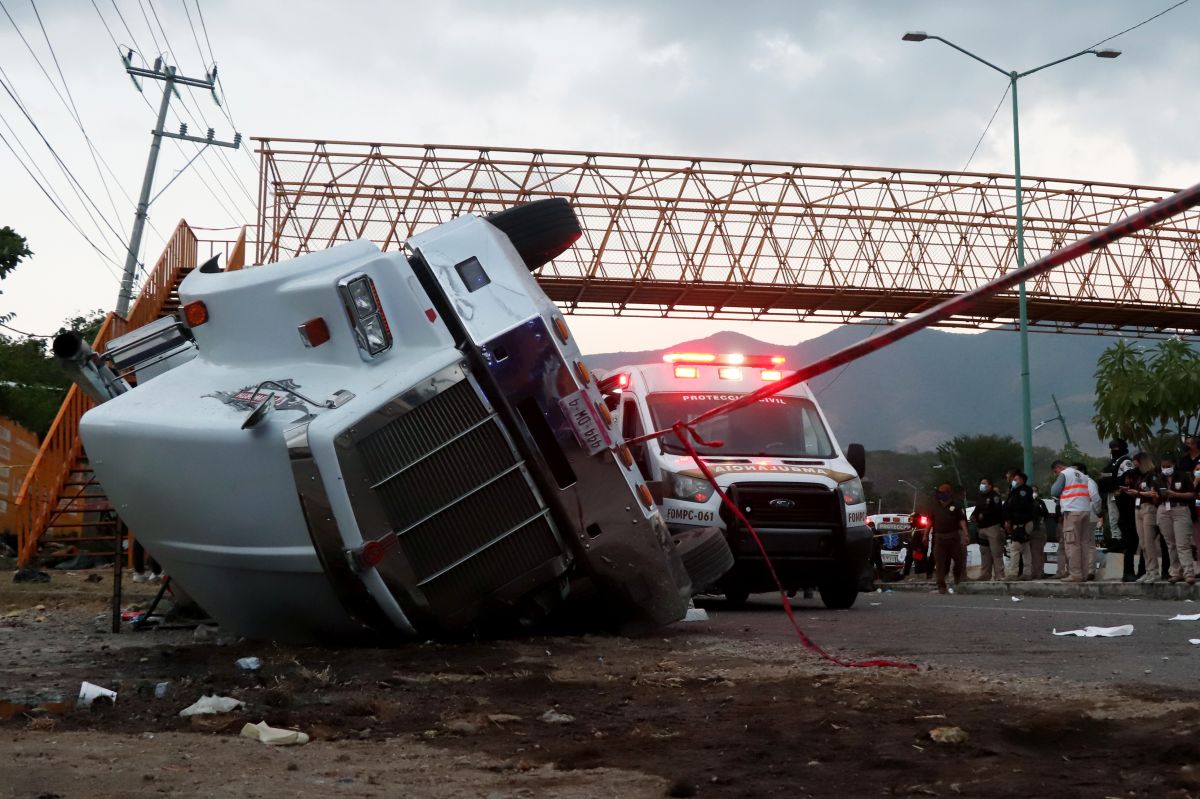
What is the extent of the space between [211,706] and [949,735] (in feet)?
9.76

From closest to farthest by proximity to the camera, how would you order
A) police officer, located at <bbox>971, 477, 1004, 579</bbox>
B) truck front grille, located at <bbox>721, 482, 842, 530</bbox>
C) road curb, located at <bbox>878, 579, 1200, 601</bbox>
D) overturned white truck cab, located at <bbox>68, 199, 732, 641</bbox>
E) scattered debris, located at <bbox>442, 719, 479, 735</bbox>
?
scattered debris, located at <bbox>442, 719, 479, 735</bbox>, overturned white truck cab, located at <bbox>68, 199, 732, 641</bbox>, truck front grille, located at <bbox>721, 482, 842, 530</bbox>, road curb, located at <bbox>878, 579, 1200, 601</bbox>, police officer, located at <bbox>971, 477, 1004, 579</bbox>

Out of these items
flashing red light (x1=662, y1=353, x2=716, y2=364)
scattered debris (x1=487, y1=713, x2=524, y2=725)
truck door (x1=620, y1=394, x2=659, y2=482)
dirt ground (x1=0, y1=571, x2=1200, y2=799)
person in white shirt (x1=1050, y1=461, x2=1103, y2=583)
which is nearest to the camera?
dirt ground (x1=0, y1=571, x2=1200, y2=799)

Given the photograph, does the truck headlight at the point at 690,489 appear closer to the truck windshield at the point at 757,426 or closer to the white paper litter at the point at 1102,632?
the truck windshield at the point at 757,426

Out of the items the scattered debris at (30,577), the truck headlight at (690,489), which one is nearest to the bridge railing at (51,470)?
the scattered debris at (30,577)

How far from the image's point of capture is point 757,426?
47.3ft

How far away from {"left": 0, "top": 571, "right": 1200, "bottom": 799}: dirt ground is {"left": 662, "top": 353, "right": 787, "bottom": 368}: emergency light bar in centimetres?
636

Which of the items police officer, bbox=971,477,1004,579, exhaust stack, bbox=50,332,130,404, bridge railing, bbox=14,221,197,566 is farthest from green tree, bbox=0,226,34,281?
exhaust stack, bbox=50,332,130,404

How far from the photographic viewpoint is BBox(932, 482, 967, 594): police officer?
21594 millimetres

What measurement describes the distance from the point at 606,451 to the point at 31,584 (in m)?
10.9

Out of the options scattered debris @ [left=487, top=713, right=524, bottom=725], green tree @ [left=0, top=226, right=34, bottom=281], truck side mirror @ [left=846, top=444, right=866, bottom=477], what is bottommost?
scattered debris @ [left=487, top=713, right=524, bottom=725]

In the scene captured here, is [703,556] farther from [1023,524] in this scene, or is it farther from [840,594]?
[1023,524]

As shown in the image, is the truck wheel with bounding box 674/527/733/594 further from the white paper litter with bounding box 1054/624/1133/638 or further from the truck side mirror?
the truck side mirror

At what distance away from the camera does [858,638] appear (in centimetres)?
1019

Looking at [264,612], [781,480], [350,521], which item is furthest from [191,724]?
[781,480]
